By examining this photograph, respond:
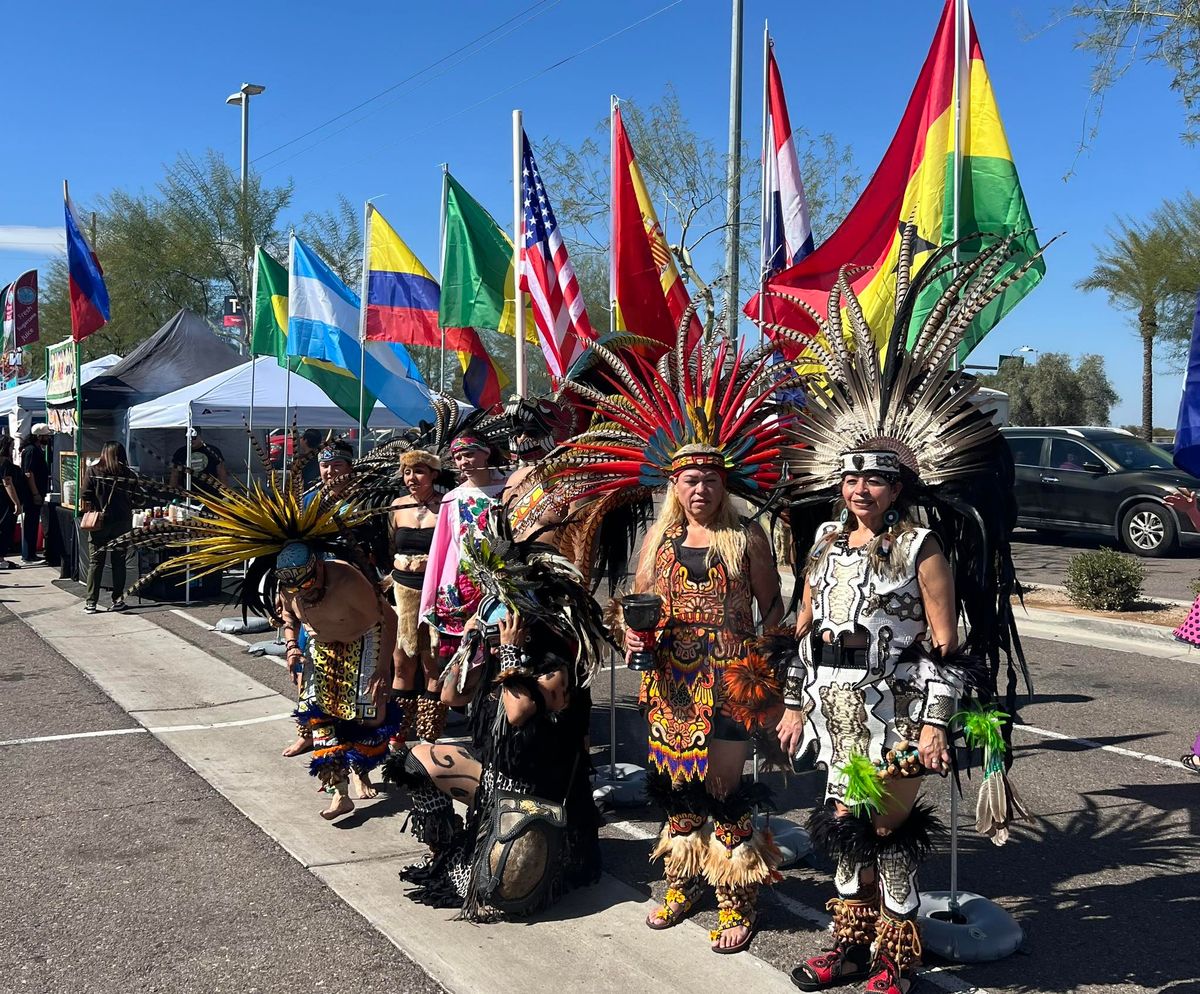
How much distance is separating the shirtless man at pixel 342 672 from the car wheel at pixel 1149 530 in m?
12.2

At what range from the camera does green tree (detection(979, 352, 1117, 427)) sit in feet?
159

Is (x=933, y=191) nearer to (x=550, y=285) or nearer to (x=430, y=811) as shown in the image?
(x=550, y=285)

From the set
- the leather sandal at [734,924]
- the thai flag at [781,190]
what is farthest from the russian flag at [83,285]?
the leather sandal at [734,924]

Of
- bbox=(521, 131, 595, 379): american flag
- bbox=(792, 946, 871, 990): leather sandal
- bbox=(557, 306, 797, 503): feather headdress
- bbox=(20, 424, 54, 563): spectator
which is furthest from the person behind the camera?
bbox=(20, 424, 54, 563): spectator

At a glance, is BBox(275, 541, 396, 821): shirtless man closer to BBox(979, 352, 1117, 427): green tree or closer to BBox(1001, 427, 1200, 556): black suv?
BBox(1001, 427, 1200, 556): black suv

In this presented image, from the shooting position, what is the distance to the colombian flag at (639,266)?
789cm

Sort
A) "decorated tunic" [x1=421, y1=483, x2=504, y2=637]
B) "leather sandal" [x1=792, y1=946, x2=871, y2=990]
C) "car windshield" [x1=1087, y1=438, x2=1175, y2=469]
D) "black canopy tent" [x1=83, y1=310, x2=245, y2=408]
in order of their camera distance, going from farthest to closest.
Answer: "black canopy tent" [x1=83, y1=310, x2=245, y2=408] → "car windshield" [x1=1087, y1=438, x2=1175, y2=469] → "decorated tunic" [x1=421, y1=483, x2=504, y2=637] → "leather sandal" [x1=792, y1=946, x2=871, y2=990]

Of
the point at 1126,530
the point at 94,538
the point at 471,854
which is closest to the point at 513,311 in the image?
the point at 94,538

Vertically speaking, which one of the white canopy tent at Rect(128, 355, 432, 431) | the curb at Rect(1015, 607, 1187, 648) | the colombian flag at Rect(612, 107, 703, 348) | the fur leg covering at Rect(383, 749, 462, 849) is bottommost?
the fur leg covering at Rect(383, 749, 462, 849)

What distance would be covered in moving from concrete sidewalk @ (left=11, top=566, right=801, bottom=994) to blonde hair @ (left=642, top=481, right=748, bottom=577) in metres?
1.42

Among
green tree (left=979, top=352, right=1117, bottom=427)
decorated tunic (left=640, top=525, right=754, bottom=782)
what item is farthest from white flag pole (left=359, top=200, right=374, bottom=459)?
green tree (left=979, top=352, right=1117, bottom=427)

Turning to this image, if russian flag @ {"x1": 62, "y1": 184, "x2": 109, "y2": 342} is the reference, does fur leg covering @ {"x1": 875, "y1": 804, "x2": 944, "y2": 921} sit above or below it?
below

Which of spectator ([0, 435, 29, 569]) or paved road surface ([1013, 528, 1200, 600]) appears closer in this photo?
paved road surface ([1013, 528, 1200, 600])

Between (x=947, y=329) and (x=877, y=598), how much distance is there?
3.30 feet
